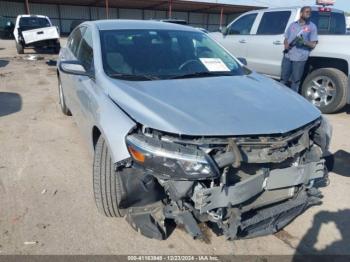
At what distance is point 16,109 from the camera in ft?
20.6

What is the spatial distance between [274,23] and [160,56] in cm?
450

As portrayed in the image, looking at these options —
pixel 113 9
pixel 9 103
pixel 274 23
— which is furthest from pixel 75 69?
pixel 113 9

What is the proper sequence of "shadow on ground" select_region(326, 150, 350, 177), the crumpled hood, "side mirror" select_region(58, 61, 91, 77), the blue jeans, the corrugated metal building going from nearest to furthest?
the crumpled hood → "side mirror" select_region(58, 61, 91, 77) → "shadow on ground" select_region(326, 150, 350, 177) → the blue jeans → the corrugated metal building

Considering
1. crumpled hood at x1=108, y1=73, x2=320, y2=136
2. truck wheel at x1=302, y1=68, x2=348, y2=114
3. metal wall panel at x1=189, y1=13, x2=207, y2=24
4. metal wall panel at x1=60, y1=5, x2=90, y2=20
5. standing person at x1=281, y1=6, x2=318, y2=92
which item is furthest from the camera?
metal wall panel at x1=189, y1=13, x2=207, y2=24

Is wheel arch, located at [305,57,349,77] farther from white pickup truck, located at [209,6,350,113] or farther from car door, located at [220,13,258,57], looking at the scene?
car door, located at [220,13,258,57]

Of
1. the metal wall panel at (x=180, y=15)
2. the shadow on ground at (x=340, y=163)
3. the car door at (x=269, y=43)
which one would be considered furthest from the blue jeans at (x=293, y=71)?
the metal wall panel at (x=180, y=15)

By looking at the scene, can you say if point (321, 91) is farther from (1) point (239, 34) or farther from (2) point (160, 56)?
(2) point (160, 56)

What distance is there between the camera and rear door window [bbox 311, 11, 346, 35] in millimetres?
6836

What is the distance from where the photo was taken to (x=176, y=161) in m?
2.21

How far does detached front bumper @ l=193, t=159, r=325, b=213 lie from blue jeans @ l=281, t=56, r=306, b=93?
13.0 feet

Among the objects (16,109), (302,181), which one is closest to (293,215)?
(302,181)

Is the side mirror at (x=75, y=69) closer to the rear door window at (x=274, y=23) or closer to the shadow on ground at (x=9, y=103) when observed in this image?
the shadow on ground at (x=9, y=103)

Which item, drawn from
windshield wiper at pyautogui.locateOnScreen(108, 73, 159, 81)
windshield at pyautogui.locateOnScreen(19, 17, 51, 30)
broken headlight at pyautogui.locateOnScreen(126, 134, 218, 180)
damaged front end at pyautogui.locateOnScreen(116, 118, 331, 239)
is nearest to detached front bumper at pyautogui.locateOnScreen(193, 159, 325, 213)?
damaged front end at pyautogui.locateOnScreen(116, 118, 331, 239)

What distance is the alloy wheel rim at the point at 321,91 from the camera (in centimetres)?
618
